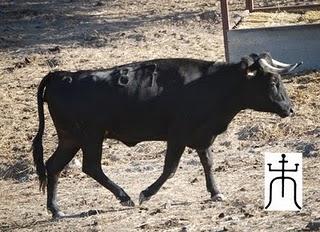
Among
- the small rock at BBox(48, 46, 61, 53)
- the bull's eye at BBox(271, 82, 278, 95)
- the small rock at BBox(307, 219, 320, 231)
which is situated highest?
the small rock at BBox(48, 46, 61, 53)

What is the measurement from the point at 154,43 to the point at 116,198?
10.1 metres

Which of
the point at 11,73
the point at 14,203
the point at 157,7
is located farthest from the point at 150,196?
the point at 157,7

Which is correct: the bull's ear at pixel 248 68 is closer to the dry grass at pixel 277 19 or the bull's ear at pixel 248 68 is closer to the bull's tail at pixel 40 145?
the bull's tail at pixel 40 145

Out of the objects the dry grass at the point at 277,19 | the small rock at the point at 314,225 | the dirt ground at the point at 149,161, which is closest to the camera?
the small rock at the point at 314,225

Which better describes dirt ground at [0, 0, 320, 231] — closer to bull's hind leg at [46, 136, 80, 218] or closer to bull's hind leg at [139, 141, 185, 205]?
bull's hind leg at [139, 141, 185, 205]

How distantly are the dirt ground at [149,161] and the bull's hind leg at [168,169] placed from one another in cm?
11

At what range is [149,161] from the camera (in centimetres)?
1069

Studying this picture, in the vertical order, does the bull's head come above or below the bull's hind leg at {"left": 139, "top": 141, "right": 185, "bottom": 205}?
above

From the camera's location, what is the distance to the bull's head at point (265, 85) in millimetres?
8609

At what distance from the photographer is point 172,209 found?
8.38m

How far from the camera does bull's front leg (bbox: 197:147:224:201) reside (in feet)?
28.3

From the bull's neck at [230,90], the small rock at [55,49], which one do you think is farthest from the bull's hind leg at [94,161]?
the small rock at [55,49]

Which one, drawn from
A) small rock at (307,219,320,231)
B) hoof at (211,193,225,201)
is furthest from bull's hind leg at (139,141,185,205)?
small rock at (307,219,320,231)

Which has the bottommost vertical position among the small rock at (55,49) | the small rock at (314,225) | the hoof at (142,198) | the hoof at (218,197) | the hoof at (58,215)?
the small rock at (314,225)
